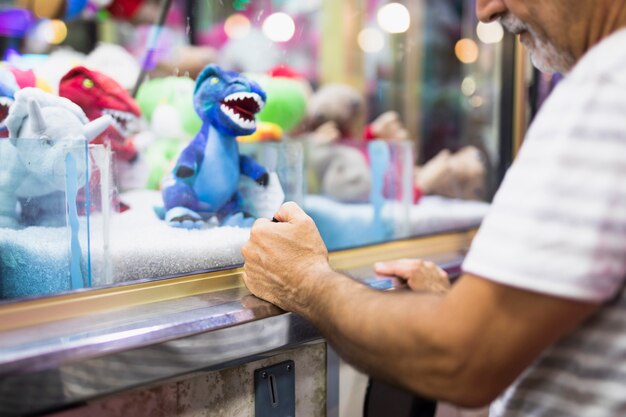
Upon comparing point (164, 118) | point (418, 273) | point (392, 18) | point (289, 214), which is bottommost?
point (418, 273)

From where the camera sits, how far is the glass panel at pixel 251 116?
919mm

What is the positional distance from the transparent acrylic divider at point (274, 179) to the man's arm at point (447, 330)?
13.0 inches

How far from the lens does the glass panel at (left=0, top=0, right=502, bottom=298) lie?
0.92m

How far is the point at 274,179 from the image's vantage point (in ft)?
3.50

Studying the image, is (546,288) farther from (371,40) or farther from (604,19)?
(371,40)

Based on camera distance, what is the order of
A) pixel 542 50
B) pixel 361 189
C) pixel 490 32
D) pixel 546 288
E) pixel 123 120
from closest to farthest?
pixel 546 288
pixel 542 50
pixel 123 120
pixel 361 189
pixel 490 32

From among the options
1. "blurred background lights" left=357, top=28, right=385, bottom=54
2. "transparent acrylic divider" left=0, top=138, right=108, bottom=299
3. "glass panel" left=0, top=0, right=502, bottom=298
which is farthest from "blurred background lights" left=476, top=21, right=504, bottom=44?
"transparent acrylic divider" left=0, top=138, right=108, bottom=299

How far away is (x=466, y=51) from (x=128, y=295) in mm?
1427

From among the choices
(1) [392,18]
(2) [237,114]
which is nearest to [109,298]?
(2) [237,114]

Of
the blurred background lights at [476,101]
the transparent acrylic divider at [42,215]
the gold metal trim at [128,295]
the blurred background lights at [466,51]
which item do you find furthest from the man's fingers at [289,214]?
the blurred background lights at [466,51]

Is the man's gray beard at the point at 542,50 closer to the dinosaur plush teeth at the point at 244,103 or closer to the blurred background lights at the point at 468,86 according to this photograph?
the dinosaur plush teeth at the point at 244,103

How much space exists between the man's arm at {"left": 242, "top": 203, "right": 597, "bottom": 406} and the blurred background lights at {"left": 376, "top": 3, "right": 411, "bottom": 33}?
1.18 meters

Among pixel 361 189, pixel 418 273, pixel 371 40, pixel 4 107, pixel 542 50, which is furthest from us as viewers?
pixel 371 40

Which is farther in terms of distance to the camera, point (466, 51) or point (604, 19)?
point (466, 51)
